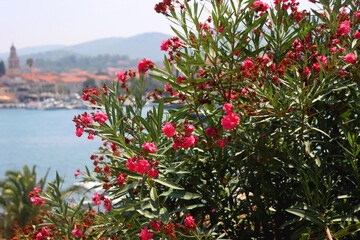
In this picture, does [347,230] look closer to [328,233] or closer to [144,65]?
[328,233]

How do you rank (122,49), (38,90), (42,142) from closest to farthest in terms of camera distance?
1. (42,142)
2. (38,90)
3. (122,49)

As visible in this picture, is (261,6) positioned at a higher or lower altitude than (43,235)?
higher

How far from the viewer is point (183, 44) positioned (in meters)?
1.56

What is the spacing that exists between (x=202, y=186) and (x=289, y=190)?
323mm

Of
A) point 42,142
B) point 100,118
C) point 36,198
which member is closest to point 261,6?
point 100,118

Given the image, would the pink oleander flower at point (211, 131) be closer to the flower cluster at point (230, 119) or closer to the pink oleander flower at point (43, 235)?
the flower cluster at point (230, 119)

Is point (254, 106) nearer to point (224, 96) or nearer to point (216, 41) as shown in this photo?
point (224, 96)

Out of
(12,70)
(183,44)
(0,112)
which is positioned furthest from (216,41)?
(12,70)

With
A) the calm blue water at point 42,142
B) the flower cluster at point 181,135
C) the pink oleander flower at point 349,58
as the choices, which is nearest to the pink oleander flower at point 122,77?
the flower cluster at point 181,135

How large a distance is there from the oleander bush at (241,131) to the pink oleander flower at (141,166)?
62 millimetres

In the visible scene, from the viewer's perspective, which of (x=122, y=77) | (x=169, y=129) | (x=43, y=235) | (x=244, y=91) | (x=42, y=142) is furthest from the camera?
(x=42, y=142)

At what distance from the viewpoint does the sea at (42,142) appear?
4197 centimetres

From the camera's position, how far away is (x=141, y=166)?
1151 millimetres

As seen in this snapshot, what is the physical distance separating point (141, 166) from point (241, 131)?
517 mm
